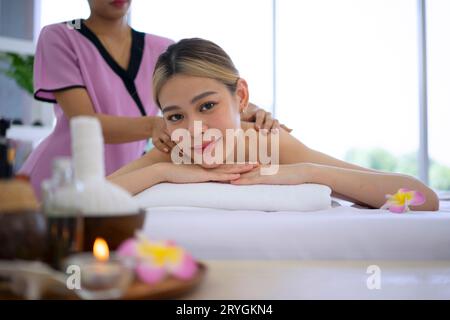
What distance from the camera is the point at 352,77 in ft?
15.3

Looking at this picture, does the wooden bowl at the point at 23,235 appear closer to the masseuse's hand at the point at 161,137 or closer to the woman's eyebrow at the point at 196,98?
the woman's eyebrow at the point at 196,98

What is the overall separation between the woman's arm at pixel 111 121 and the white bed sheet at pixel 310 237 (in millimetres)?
628

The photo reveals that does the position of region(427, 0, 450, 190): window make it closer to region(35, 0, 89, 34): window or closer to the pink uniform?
region(35, 0, 89, 34): window

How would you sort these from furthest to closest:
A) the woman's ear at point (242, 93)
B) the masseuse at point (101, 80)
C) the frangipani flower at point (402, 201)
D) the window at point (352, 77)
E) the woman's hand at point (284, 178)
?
the window at point (352, 77) < the masseuse at point (101, 80) < the woman's ear at point (242, 93) < the woman's hand at point (284, 178) < the frangipani flower at point (402, 201)

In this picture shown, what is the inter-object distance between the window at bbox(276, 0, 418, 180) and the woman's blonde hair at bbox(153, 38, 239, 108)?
10.6 ft

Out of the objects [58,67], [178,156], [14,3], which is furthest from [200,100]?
[14,3]

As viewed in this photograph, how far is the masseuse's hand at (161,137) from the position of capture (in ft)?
4.88

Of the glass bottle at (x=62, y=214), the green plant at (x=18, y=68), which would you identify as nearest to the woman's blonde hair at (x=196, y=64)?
the glass bottle at (x=62, y=214)

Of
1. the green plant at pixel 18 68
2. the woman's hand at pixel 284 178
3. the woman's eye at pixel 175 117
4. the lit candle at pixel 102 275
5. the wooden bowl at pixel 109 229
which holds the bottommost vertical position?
the lit candle at pixel 102 275

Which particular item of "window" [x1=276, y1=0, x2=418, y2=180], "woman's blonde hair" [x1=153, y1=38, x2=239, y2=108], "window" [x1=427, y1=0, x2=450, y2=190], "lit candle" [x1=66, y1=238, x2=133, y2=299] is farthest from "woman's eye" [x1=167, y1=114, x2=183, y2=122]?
"window" [x1=427, y1=0, x2=450, y2=190]

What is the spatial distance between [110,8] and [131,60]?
0.71 feet

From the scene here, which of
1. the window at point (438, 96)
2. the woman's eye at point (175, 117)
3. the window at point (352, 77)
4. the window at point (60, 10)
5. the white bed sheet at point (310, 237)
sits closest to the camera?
the white bed sheet at point (310, 237)

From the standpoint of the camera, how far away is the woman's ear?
1.55 metres

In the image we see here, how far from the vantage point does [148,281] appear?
573mm
